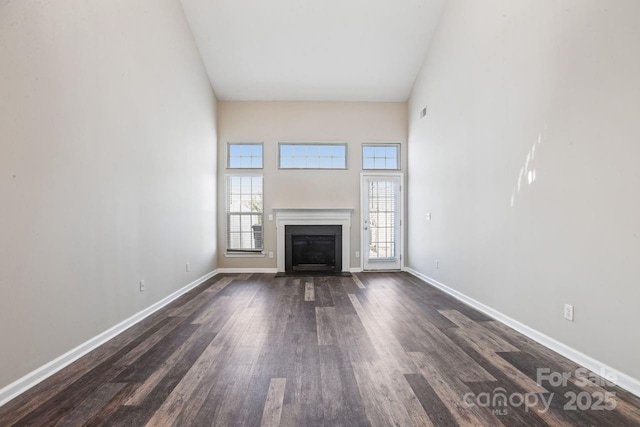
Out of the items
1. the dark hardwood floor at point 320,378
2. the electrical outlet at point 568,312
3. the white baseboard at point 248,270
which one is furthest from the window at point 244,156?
the electrical outlet at point 568,312

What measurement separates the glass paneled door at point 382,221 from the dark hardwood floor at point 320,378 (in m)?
2.84

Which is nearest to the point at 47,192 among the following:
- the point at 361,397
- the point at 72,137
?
the point at 72,137

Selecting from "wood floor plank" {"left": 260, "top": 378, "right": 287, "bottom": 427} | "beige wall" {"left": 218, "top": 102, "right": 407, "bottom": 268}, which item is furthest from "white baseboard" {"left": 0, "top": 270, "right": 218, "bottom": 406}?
"beige wall" {"left": 218, "top": 102, "right": 407, "bottom": 268}

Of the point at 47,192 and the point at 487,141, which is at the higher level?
the point at 487,141

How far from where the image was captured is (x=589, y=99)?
2281mm

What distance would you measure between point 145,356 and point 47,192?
138 cm

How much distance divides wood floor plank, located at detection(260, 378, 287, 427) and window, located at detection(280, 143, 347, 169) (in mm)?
4775

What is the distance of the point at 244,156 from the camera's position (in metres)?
6.44

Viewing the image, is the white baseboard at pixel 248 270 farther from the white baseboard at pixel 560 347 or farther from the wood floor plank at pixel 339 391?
the wood floor plank at pixel 339 391

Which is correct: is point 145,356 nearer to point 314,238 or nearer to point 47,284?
point 47,284

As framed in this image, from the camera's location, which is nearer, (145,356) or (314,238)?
(145,356)

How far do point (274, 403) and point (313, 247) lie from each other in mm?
4514

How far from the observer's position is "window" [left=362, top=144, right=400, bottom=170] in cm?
648

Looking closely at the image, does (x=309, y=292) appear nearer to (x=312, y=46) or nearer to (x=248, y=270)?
(x=248, y=270)
